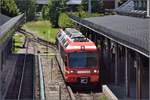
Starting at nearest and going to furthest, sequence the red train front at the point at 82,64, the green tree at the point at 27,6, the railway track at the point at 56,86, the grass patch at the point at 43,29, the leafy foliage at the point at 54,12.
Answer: the railway track at the point at 56,86, the red train front at the point at 82,64, the grass patch at the point at 43,29, the leafy foliage at the point at 54,12, the green tree at the point at 27,6

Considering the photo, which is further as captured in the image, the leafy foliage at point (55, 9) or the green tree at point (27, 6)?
the green tree at point (27, 6)

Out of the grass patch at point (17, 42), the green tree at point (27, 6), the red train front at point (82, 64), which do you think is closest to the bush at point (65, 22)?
the grass patch at point (17, 42)

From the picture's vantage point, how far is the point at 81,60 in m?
22.0

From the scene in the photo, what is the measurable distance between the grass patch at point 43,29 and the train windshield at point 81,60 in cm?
3215

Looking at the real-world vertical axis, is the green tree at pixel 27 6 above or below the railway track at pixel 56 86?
above

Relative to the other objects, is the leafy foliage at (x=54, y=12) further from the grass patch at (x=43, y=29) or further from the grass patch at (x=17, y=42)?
the grass patch at (x=17, y=42)

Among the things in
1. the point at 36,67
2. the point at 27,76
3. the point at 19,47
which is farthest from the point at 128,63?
the point at 19,47

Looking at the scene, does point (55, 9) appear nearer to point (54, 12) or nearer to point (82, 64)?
point (54, 12)

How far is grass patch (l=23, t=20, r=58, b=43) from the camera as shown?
5819cm

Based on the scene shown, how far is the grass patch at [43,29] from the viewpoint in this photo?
5819 centimetres

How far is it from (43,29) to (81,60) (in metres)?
47.0

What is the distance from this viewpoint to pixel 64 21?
192 ft

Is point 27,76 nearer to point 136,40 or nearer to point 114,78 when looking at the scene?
point 114,78

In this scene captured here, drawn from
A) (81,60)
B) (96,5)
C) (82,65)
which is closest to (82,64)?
(82,65)
